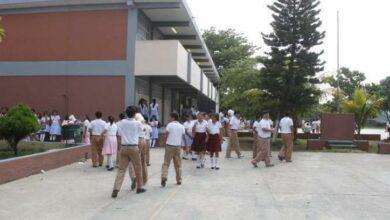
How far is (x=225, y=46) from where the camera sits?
6062 cm

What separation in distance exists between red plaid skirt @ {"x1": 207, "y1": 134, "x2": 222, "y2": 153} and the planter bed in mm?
4342

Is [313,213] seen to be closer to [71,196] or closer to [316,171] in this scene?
[71,196]

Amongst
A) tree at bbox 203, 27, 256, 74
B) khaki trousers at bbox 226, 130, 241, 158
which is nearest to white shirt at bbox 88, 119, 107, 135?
khaki trousers at bbox 226, 130, 241, 158

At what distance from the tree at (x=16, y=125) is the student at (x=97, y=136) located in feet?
5.63

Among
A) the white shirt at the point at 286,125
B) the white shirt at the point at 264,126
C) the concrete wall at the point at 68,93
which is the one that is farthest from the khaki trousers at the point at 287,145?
the concrete wall at the point at 68,93

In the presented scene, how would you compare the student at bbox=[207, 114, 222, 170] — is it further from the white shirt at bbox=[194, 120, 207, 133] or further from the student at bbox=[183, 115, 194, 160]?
the student at bbox=[183, 115, 194, 160]

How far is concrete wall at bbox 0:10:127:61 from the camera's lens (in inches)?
931

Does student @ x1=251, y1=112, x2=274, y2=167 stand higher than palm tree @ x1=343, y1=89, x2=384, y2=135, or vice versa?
palm tree @ x1=343, y1=89, x2=384, y2=135

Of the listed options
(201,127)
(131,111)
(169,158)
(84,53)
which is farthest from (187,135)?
(84,53)

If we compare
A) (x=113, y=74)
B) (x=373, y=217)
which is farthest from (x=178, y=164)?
(x=113, y=74)

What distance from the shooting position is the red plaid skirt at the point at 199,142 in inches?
610

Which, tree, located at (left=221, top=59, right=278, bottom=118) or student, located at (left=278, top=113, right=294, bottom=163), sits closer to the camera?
student, located at (left=278, top=113, right=294, bottom=163)

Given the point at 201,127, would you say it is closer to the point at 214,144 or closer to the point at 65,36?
the point at 214,144

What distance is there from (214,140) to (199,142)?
450mm
